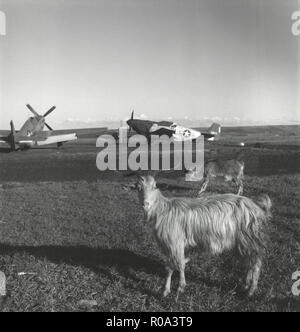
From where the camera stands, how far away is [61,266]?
8.43 meters

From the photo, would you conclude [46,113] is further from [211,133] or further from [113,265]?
[113,265]

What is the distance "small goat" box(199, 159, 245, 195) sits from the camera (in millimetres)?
18109

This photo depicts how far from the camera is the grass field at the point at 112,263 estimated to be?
6.78m

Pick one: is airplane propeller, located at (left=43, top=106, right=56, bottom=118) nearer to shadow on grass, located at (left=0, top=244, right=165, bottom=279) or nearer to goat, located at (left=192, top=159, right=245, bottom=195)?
goat, located at (left=192, top=159, right=245, bottom=195)

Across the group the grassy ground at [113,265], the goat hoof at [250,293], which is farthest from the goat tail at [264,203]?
the goat hoof at [250,293]

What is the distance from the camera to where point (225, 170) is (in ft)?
61.6

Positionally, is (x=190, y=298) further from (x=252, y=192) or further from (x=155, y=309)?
(x=252, y=192)

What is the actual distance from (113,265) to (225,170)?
1158cm

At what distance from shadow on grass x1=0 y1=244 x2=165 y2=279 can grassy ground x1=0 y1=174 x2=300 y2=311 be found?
0.07 feet

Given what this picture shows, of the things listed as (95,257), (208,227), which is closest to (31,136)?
(95,257)

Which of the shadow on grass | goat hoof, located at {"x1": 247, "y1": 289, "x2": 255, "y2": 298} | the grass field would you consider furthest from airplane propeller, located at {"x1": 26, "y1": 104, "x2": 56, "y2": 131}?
goat hoof, located at {"x1": 247, "y1": 289, "x2": 255, "y2": 298}

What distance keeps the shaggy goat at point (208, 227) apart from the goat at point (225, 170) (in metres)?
10.5

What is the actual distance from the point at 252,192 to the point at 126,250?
904 cm

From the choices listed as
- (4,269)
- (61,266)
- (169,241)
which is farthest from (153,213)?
(4,269)
